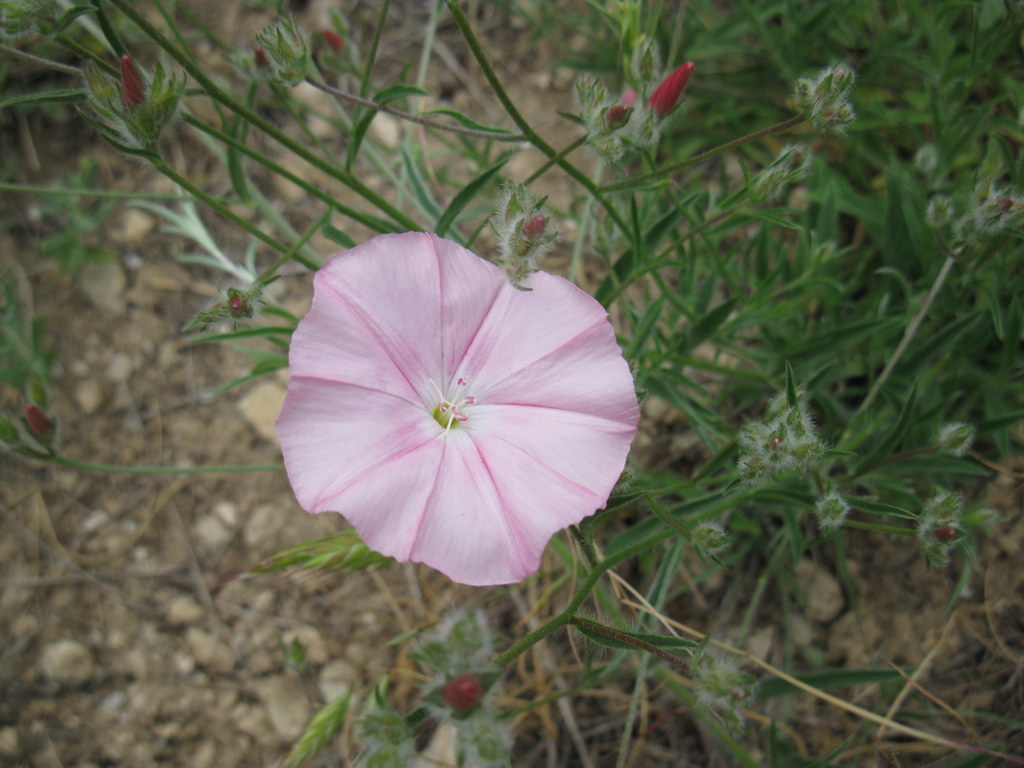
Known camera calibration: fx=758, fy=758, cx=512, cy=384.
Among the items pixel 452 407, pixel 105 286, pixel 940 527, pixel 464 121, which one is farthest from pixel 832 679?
pixel 105 286

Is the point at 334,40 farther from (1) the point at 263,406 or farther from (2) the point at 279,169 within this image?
(1) the point at 263,406

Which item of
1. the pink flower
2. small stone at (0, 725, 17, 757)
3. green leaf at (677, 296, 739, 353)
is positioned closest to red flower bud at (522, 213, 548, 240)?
the pink flower

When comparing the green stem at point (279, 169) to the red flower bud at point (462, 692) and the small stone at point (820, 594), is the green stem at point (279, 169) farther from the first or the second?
the small stone at point (820, 594)

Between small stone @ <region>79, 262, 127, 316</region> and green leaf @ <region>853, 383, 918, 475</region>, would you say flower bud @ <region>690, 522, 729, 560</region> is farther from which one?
small stone @ <region>79, 262, 127, 316</region>

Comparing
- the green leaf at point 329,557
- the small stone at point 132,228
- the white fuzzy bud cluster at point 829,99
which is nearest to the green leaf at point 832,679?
the green leaf at point 329,557

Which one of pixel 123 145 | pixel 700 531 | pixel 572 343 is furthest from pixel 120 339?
pixel 700 531
